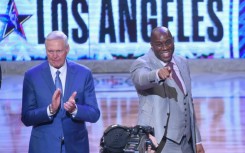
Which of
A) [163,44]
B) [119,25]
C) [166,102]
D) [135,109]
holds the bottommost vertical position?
[135,109]

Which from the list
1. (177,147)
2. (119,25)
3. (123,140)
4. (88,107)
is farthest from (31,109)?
(119,25)

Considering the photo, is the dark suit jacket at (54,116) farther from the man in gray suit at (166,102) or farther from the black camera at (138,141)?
the black camera at (138,141)

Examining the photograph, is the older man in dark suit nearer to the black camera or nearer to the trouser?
the trouser

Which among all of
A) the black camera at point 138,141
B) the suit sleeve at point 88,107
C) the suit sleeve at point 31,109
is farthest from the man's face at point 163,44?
the black camera at point 138,141

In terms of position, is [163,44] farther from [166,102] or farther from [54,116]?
[54,116]

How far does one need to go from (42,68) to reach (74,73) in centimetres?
17

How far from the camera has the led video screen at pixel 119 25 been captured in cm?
1330

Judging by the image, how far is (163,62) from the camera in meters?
3.74

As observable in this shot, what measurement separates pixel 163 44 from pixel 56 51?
65 cm

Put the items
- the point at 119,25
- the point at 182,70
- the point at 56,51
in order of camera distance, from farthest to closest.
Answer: the point at 119,25 → the point at 182,70 → the point at 56,51

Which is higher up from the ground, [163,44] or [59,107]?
[163,44]

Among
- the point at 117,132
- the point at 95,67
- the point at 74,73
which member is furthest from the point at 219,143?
the point at 95,67

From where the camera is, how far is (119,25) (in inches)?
527

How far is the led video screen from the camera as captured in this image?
1330cm
